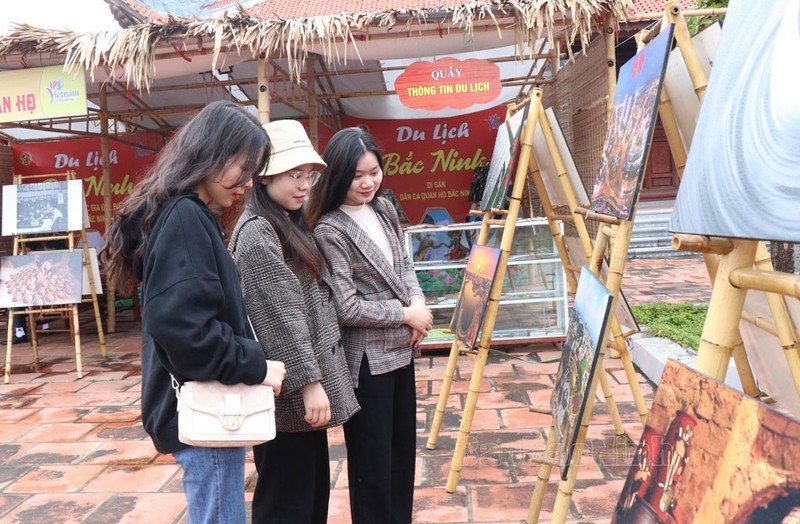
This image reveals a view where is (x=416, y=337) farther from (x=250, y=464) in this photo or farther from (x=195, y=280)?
(x=250, y=464)

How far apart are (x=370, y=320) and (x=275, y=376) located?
58cm

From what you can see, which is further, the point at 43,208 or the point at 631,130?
the point at 43,208

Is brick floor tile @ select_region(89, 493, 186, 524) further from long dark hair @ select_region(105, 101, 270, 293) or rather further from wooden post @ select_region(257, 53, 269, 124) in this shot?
wooden post @ select_region(257, 53, 269, 124)

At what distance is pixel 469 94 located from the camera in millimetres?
5113

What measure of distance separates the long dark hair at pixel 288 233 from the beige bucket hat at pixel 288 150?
71 millimetres

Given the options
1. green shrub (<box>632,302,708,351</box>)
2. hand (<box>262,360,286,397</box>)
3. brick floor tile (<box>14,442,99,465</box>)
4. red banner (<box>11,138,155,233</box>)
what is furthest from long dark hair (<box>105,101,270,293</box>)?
red banner (<box>11,138,155,233</box>)

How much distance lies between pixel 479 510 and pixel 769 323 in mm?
1439

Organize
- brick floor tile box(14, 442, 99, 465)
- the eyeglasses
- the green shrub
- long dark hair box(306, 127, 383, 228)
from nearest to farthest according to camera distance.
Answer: the eyeglasses → long dark hair box(306, 127, 383, 228) → brick floor tile box(14, 442, 99, 465) → the green shrub

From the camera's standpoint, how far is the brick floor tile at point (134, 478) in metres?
3.12

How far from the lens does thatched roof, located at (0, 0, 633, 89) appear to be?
4871 mm

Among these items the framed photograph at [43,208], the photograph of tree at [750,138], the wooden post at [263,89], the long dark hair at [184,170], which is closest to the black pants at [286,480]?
the long dark hair at [184,170]

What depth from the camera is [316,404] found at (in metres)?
1.84

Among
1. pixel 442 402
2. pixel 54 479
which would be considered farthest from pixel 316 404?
pixel 54 479

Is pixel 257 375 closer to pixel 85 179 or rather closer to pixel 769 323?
pixel 769 323
